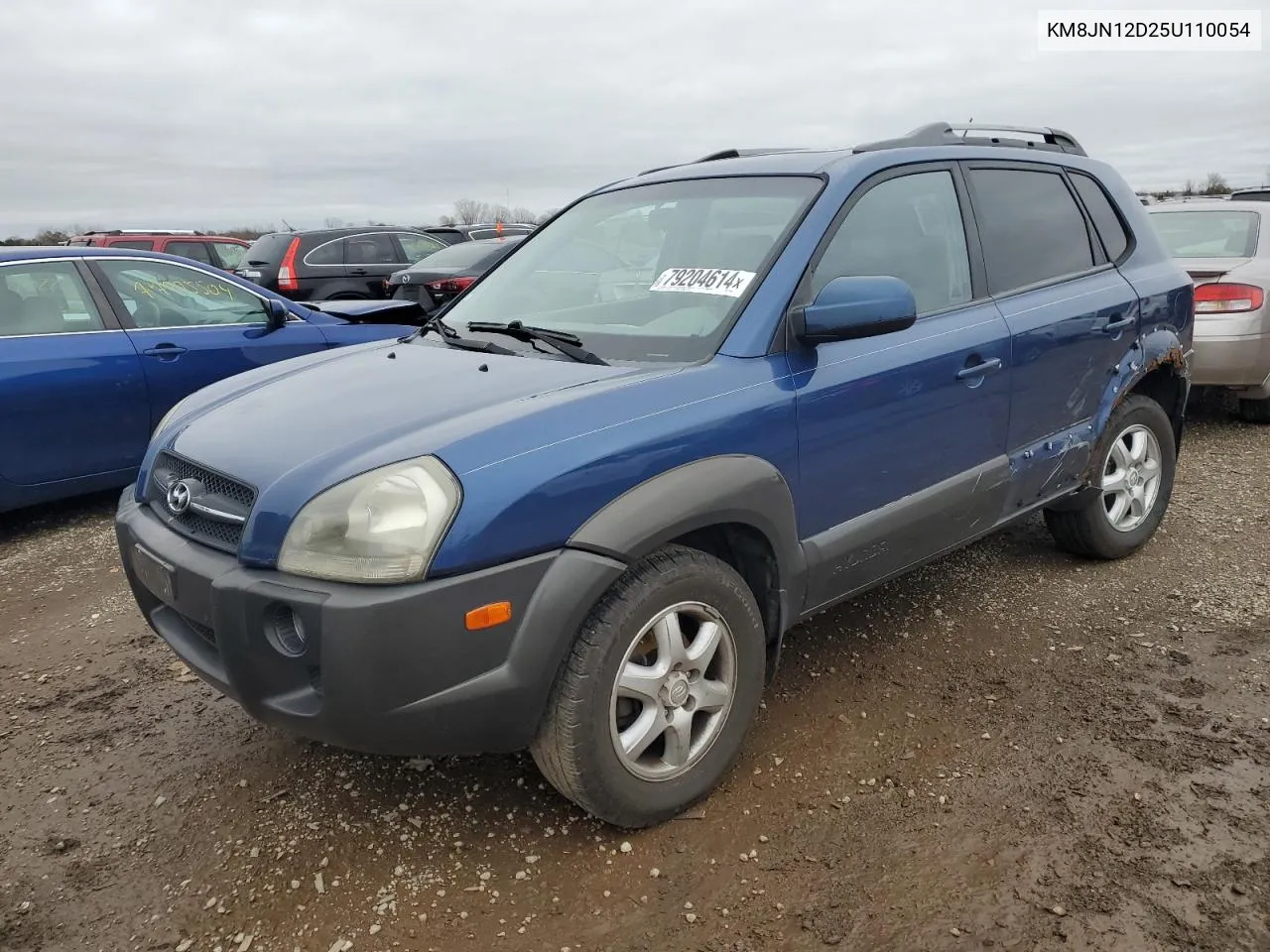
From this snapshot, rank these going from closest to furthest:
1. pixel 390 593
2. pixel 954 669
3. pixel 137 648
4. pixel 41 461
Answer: pixel 390 593 → pixel 954 669 → pixel 137 648 → pixel 41 461

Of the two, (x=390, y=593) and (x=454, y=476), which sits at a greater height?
(x=454, y=476)

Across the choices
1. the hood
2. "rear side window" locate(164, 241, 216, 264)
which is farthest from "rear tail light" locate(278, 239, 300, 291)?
the hood

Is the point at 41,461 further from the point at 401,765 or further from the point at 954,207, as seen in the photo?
the point at 954,207

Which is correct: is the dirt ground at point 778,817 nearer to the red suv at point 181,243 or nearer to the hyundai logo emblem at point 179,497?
the hyundai logo emblem at point 179,497

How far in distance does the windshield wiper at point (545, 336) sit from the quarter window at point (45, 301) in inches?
122

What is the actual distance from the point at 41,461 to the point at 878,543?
Answer: 14.2 feet

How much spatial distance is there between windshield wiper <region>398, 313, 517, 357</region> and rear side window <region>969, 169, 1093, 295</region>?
1.77 m

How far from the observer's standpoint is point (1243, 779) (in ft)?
8.61

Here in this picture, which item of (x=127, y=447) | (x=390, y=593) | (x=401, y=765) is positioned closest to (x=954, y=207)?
(x=390, y=593)

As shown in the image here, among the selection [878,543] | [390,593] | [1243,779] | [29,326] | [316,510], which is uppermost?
[29,326]

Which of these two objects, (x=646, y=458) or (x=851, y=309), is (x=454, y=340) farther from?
(x=851, y=309)

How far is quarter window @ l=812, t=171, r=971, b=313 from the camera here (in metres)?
2.92

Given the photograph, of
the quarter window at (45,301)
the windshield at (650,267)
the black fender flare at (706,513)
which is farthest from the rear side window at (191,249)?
the black fender flare at (706,513)

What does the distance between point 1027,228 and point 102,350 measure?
15.2ft
